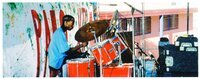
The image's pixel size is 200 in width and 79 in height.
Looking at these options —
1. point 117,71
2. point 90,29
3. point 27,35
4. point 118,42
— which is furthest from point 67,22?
point 27,35

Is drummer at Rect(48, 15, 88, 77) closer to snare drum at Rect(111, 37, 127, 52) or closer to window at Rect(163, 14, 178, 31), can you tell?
snare drum at Rect(111, 37, 127, 52)

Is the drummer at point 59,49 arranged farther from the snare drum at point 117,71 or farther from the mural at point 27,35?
the snare drum at point 117,71

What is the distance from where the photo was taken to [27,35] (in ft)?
12.8

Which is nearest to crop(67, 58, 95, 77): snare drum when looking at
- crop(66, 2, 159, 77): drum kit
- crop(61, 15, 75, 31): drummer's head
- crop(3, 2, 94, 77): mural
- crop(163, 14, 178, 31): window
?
crop(66, 2, 159, 77): drum kit

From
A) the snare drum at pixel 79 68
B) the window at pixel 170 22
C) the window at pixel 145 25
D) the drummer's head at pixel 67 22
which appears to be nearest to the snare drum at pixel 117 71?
the snare drum at pixel 79 68

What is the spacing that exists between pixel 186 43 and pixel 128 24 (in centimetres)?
171

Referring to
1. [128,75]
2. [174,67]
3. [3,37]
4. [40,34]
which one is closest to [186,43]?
[174,67]

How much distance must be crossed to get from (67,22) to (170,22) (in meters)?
3.82

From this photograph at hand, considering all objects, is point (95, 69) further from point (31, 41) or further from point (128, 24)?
point (128, 24)

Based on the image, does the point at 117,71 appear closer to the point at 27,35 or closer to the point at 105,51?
the point at 105,51

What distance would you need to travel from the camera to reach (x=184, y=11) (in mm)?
7527

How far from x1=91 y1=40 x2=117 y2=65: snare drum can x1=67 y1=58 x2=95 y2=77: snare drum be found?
129 mm

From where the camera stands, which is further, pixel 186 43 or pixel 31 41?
pixel 186 43

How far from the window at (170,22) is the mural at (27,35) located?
376 centimetres
